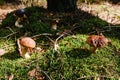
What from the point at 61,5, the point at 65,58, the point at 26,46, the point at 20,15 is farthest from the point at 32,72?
the point at 61,5

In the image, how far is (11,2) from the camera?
5.28m

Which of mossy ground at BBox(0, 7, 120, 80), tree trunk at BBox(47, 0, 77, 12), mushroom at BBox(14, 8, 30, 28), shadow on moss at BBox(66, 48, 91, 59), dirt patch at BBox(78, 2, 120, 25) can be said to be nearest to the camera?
mossy ground at BBox(0, 7, 120, 80)

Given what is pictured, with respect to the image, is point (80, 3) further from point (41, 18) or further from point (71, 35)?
point (71, 35)

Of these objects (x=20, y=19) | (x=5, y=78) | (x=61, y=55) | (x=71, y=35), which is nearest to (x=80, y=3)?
(x=20, y=19)

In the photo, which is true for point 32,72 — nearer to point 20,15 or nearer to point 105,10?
point 20,15

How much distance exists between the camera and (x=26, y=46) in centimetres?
259

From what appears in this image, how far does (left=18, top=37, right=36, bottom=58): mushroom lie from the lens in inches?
102

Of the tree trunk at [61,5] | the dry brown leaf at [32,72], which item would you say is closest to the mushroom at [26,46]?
the dry brown leaf at [32,72]

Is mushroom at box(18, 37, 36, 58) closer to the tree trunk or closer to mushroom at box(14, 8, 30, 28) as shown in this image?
mushroom at box(14, 8, 30, 28)

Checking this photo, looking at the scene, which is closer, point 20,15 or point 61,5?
point 20,15

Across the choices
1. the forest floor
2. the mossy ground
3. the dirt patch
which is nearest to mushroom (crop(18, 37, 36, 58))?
the mossy ground

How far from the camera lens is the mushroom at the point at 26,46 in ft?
8.47

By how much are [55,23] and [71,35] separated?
0.48 meters

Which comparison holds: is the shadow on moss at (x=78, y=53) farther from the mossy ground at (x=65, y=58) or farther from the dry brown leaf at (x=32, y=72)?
the dry brown leaf at (x=32, y=72)
